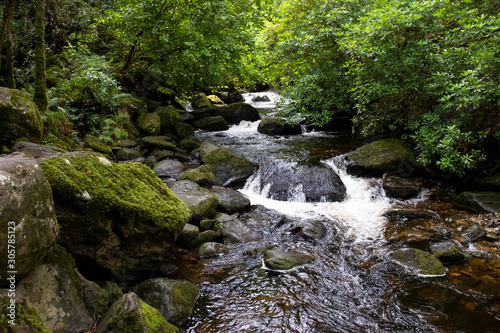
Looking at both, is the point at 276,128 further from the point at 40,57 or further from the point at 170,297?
the point at 170,297

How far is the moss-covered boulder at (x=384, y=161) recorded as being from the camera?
9617 mm

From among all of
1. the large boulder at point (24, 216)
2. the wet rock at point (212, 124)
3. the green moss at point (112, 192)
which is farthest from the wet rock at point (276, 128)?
the large boulder at point (24, 216)

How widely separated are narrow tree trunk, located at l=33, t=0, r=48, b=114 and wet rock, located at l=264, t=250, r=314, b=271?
709 centimetres

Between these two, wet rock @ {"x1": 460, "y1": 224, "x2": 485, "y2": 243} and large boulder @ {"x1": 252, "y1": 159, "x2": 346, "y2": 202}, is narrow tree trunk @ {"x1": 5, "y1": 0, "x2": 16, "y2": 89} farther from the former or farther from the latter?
wet rock @ {"x1": 460, "y1": 224, "x2": 485, "y2": 243}

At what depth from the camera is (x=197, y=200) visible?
22.8ft

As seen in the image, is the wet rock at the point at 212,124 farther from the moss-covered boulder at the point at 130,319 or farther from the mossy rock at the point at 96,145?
the moss-covered boulder at the point at 130,319

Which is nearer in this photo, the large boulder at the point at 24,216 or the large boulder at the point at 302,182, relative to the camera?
the large boulder at the point at 24,216

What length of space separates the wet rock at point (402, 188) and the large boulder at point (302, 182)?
1.31 meters

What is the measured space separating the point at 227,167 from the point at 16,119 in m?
5.94

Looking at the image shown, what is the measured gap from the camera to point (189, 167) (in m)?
10.5

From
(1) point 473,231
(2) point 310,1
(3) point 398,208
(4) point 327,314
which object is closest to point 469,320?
(4) point 327,314

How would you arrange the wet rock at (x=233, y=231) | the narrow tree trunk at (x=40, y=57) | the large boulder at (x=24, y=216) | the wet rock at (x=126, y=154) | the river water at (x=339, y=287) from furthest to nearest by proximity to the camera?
the wet rock at (x=126, y=154) → the narrow tree trunk at (x=40, y=57) → the wet rock at (x=233, y=231) → the river water at (x=339, y=287) → the large boulder at (x=24, y=216)

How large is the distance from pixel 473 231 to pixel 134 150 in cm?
1023

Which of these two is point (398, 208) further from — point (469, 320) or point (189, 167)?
point (189, 167)
